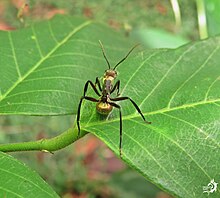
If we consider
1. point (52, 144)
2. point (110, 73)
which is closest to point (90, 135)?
point (110, 73)

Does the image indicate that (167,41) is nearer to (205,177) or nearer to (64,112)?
(64,112)

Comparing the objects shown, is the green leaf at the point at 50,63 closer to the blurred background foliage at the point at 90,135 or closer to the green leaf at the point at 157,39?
the blurred background foliage at the point at 90,135

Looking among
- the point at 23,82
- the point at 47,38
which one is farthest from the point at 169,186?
the point at 47,38

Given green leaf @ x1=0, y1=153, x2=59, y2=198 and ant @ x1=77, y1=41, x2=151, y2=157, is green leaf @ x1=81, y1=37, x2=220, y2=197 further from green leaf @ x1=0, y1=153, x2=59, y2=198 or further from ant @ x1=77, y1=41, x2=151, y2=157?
green leaf @ x1=0, y1=153, x2=59, y2=198

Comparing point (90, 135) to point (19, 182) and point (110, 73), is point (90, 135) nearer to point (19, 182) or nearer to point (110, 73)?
point (110, 73)

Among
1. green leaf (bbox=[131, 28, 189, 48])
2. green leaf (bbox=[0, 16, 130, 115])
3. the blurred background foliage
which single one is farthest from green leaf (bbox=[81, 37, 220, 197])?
green leaf (bbox=[131, 28, 189, 48])

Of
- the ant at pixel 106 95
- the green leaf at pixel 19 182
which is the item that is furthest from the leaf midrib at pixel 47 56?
the green leaf at pixel 19 182
